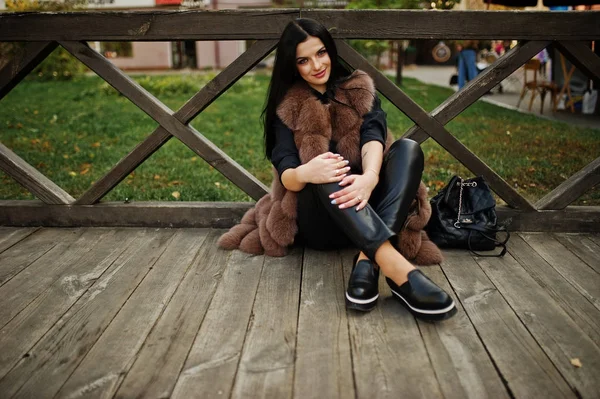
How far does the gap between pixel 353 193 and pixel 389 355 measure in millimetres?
763

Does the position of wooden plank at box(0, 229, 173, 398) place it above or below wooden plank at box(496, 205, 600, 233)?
below

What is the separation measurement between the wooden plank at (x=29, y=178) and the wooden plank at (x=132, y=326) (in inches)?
34.8

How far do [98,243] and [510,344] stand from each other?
242 cm

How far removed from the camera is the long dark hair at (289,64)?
9.18ft

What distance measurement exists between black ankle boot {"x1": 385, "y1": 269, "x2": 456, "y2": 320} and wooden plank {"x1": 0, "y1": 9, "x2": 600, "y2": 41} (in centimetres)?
148

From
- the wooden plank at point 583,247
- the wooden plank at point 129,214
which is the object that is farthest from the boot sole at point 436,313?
the wooden plank at point 129,214

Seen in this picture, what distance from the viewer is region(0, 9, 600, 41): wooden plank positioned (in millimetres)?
3119

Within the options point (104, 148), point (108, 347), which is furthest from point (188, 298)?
point (104, 148)

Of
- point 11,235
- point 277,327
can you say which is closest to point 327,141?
point 277,327

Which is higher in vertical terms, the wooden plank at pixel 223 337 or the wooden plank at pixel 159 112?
the wooden plank at pixel 159 112

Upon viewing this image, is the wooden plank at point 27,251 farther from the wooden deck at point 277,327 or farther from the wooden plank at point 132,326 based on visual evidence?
the wooden plank at point 132,326

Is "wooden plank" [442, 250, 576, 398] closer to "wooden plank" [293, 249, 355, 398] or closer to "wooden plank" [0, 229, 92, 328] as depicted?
"wooden plank" [293, 249, 355, 398]

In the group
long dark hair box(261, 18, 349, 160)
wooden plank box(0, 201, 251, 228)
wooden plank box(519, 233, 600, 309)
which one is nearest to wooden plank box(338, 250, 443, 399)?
wooden plank box(519, 233, 600, 309)

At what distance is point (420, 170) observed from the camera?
9.11ft
